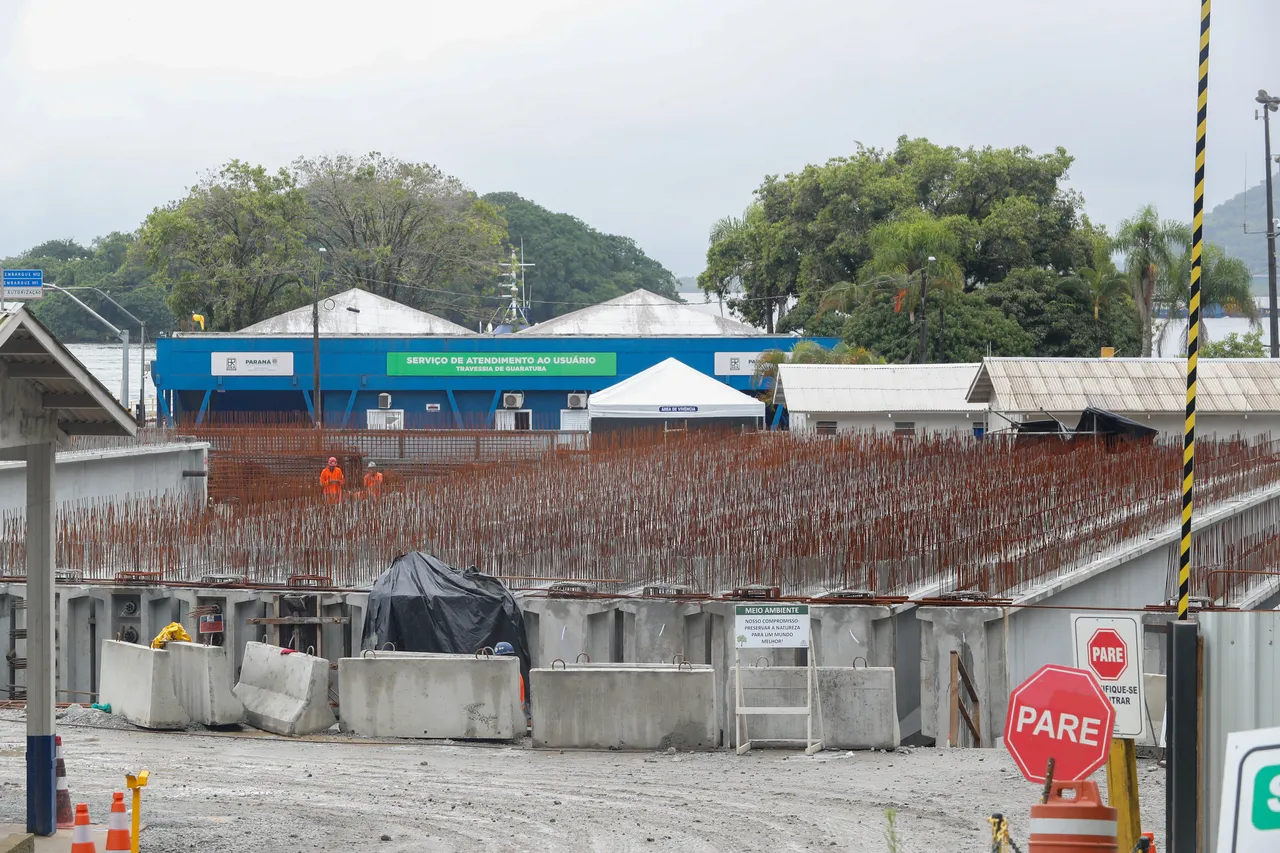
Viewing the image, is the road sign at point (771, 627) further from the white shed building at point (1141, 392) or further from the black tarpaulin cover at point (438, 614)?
the white shed building at point (1141, 392)

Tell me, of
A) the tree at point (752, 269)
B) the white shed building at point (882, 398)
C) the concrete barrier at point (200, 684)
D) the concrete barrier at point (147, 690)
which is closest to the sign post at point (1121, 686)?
the concrete barrier at point (200, 684)

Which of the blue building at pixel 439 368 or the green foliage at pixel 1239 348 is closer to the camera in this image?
the blue building at pixel 439 368

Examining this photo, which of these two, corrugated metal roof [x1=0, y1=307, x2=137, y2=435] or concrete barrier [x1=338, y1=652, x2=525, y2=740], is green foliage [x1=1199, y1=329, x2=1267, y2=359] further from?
corrugated metal roof [x1=0, y1=307, x2=137, y2=435]

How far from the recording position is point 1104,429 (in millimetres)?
33062

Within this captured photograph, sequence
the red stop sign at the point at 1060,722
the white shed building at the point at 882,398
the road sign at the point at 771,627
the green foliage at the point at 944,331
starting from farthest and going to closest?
the green foliage at the point at 944,331, the white shed building at the point at 882,398, the road sign at the point at 771,627, the red stop sign at the point at 1060,722

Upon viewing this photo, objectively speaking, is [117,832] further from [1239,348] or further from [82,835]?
[1239,348]

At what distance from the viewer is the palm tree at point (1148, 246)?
54500 mm

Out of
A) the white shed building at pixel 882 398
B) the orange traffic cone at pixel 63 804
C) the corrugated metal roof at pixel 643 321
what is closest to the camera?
the orange traffic cone at pixel 63 804

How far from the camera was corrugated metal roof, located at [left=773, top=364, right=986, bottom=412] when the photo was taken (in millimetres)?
42375

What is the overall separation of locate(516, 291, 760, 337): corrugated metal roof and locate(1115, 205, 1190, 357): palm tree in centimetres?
1525

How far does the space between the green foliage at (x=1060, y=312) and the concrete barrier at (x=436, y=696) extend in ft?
157

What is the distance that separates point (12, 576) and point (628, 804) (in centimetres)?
1082

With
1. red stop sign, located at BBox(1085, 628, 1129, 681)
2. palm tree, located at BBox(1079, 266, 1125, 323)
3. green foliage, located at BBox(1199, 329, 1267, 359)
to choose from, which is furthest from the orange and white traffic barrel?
green foliage, located at BBox(1199, 329, 1267, 359)

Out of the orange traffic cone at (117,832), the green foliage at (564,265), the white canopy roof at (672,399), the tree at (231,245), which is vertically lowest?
the orange traffic cone at (117,832)
